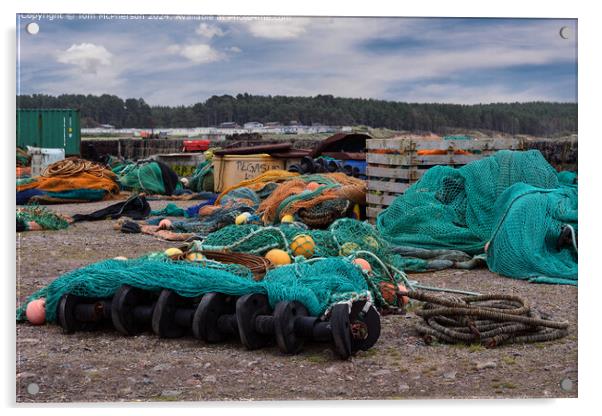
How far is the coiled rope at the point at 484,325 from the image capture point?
4762mm

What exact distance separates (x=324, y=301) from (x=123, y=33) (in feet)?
5.69

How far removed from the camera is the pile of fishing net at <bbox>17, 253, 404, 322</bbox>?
15.0ft

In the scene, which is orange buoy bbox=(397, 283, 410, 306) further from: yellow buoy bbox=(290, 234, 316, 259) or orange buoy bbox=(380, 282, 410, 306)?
yellow buoy bbox=(290, 234, 316, 259)

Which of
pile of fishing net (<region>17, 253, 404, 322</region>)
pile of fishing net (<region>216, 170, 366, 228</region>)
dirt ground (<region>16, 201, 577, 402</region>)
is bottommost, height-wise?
dirt ground (<region>16, 201, 577, 402</region>)

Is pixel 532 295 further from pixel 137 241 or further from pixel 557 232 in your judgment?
pixel 137 241

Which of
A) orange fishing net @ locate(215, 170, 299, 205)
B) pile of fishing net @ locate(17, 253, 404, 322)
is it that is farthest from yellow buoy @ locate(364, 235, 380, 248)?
orange fishing net @ locate(215, 170, 299, 205)

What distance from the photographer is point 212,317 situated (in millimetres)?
4578

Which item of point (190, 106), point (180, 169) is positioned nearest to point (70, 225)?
point (190, 106)

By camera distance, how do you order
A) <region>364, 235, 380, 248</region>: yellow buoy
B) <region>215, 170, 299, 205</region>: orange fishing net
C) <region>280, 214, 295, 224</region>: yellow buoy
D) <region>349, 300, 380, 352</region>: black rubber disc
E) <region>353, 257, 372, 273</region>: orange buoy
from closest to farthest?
<region>349, 300, 380, 352</region>: black rubber disc < <region>353, 257, 372, 273</region>: orange buoy < <region>364, 235, 380, 248</region>: yellow buoy < <region>280, 214, 295, 224</region>: yellow buoy < <region>215, 170, 299, 205</region>: orange fishing net

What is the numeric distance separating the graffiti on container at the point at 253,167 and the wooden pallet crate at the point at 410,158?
4916 mm

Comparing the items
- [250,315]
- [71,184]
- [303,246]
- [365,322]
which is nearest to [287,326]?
[250,315]

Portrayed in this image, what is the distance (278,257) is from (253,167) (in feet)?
28.8

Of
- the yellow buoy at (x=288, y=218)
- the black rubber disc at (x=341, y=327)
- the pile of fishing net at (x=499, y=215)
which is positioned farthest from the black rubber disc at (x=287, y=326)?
the yellow buoy at (x=288, y=218)

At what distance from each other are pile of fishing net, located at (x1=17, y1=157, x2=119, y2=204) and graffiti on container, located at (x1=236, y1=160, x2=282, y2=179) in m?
2.36
